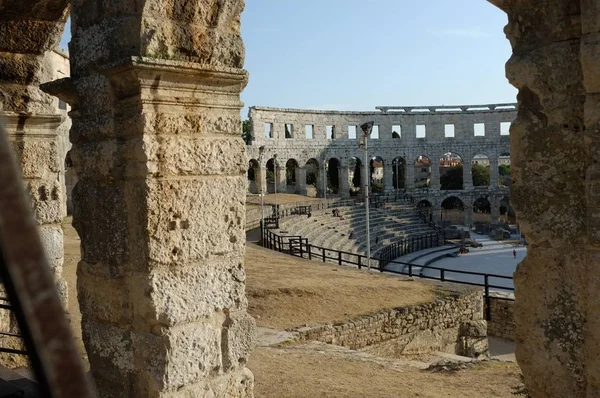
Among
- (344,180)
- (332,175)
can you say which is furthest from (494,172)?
(332,175)

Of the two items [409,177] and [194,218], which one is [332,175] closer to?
[409,177]

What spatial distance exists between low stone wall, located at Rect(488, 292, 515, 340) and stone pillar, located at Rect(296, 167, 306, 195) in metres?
29.1

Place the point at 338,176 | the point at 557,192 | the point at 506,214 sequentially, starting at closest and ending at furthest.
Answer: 1. the point at 557,192
2. the point at 338,176
3. the point at 506,214

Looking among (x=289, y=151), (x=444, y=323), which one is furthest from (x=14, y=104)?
(x=289, y=151)

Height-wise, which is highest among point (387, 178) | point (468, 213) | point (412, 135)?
point (412, 135)

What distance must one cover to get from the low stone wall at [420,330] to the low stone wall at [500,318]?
34.6 inches

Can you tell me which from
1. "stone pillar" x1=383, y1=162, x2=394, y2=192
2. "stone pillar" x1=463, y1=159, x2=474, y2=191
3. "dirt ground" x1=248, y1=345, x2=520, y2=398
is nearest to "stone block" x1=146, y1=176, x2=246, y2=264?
"dirt ground" x1=248, y1=345, x2=520, y2=398

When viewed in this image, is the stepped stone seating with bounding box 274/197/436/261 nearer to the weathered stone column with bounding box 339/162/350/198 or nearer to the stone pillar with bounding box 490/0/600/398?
the weathered stone column with bounding box 339/162/350/198

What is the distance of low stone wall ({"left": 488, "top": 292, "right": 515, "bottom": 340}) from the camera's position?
13359 millimetres

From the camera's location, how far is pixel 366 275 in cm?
1504

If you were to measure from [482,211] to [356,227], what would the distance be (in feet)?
87.2

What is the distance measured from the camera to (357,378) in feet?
23.6

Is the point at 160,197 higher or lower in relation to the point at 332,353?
higher

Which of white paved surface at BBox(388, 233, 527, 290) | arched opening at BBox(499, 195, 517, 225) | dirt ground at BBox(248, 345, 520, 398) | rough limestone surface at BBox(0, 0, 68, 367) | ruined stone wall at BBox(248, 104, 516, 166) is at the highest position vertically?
ruined stone wall at BBox(248, 104, 516, 166)
